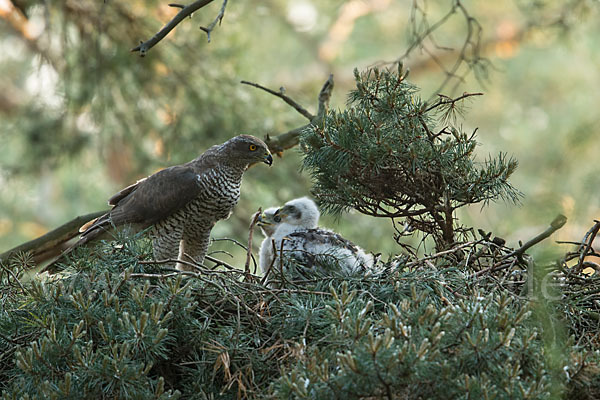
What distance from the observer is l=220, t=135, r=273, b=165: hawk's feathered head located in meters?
4.39

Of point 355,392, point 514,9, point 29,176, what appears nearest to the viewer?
point 355,392

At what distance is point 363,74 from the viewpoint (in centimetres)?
324

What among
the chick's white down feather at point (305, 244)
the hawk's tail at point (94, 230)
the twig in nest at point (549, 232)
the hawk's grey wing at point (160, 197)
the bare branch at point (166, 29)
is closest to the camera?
the twig in nest at point (549, 232)

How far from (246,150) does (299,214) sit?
518 millimetres

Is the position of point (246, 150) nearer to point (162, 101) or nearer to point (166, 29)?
point (166, 29)

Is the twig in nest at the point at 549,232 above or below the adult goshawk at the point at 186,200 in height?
below

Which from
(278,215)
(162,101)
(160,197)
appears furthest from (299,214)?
(162,101)

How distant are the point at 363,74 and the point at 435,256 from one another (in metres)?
0.91

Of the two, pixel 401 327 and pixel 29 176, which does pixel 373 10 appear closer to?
pixel 29 176

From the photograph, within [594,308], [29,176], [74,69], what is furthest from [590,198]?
[29,176]

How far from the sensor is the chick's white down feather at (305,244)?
3.17 metres

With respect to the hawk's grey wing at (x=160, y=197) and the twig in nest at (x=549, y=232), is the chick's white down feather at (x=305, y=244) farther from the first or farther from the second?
the twig in nest at (x=549, y=232)

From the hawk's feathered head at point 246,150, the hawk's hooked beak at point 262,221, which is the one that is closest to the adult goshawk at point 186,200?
the hawk's feathered head at point 246,150

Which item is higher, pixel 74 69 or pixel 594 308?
pixel 74 69
